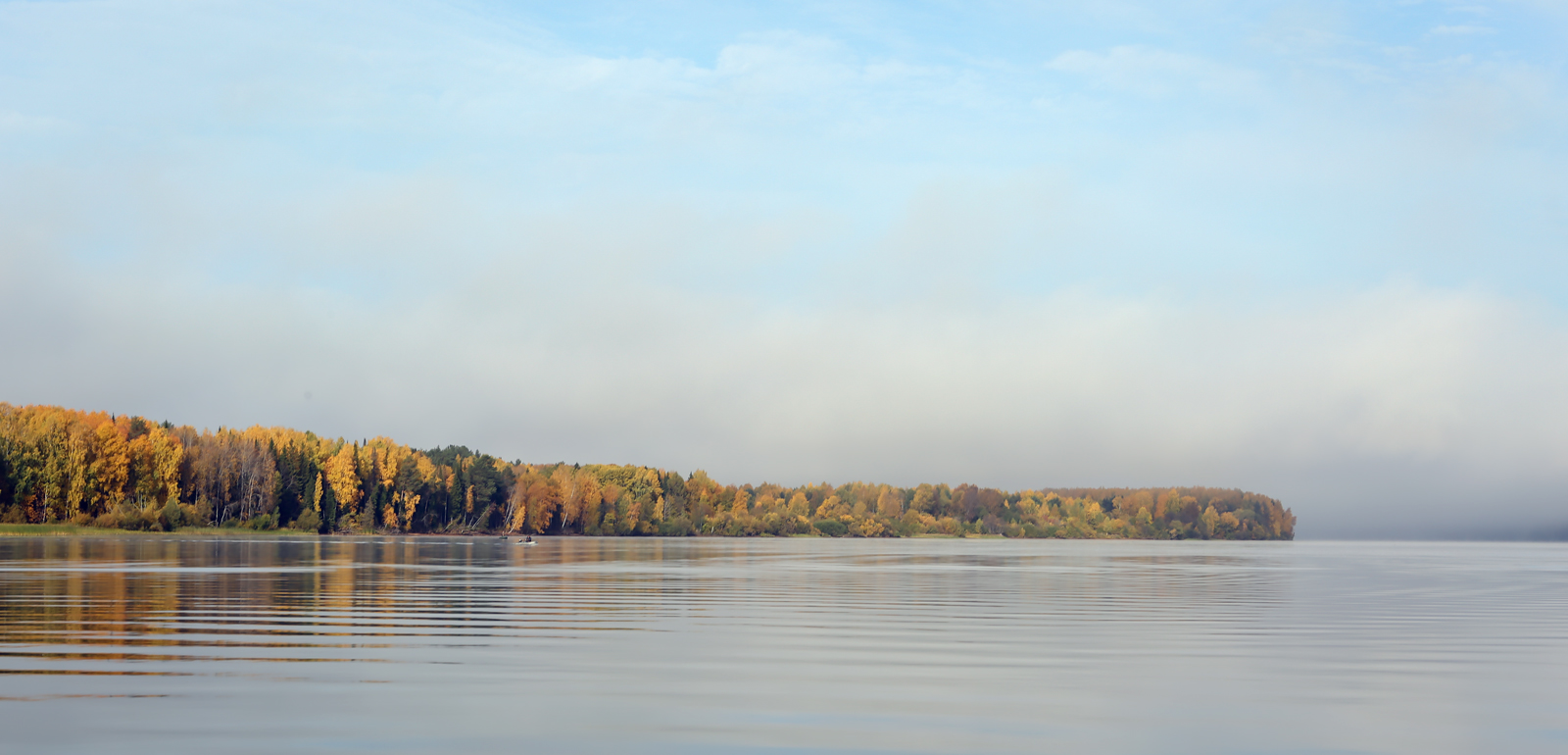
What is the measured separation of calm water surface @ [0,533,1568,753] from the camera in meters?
12.9

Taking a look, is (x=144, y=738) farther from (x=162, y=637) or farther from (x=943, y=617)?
(x=943, y=617)

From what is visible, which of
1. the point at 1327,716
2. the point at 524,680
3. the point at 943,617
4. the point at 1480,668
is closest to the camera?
the point at 1327,716

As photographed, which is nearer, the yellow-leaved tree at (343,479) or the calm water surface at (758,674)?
the calm water surface at (758,674)

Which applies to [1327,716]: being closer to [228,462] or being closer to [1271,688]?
[1271,688]

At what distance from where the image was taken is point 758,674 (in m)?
18.0

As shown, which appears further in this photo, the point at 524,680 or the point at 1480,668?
the point at 1480,668

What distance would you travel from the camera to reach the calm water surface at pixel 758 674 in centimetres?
1288

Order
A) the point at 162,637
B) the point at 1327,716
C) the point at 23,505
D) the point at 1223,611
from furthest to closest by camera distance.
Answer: the point at 23,505
the point at 1223,611
the point at 162,637
the point at 1327,716

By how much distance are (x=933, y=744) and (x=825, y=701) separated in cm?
297

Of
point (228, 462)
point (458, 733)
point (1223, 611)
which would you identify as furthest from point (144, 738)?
point (228, 462)

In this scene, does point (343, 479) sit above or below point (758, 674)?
above

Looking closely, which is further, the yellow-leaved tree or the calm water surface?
the yellow-leaved tree

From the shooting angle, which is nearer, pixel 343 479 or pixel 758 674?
pixel 758 674

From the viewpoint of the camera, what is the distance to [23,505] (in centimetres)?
14012
